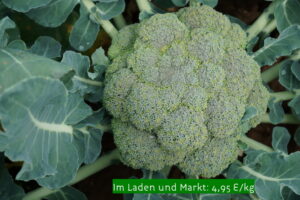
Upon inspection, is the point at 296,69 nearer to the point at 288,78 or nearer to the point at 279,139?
the point at 288,78

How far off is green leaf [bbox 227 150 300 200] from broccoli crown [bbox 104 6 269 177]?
0.10 m

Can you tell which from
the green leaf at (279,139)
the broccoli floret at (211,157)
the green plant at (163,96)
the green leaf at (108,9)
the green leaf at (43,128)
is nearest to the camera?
the green leaf at (43,128)

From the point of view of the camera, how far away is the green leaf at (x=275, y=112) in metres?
1.53

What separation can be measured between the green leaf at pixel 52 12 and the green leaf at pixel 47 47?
7cm

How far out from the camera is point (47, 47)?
4.86 feet

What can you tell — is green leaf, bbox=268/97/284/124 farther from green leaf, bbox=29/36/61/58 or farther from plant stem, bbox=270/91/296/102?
green leaf, bbox=29/36/61/58

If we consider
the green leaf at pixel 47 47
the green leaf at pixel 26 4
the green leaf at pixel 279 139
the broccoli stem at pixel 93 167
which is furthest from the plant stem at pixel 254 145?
the green leaf at pixel 26 4

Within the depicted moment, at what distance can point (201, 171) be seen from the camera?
137 cm

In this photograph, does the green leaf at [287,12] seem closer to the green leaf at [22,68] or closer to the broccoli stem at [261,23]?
the broccoli stem at [261,23]

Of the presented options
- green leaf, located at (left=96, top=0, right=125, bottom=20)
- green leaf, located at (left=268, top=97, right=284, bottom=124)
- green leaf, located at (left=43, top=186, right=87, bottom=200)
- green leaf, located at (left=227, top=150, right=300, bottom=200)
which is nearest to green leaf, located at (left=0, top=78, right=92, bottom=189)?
green leaf, located at (left=43, top=186, right=87, bottom=200)

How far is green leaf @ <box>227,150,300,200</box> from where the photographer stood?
4.43 feet

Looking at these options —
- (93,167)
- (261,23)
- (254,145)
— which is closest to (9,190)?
(93,167)

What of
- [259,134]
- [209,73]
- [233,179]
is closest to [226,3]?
[259,134]

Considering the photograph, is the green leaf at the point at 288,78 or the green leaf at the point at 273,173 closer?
the green leaf at the point at 273,173
